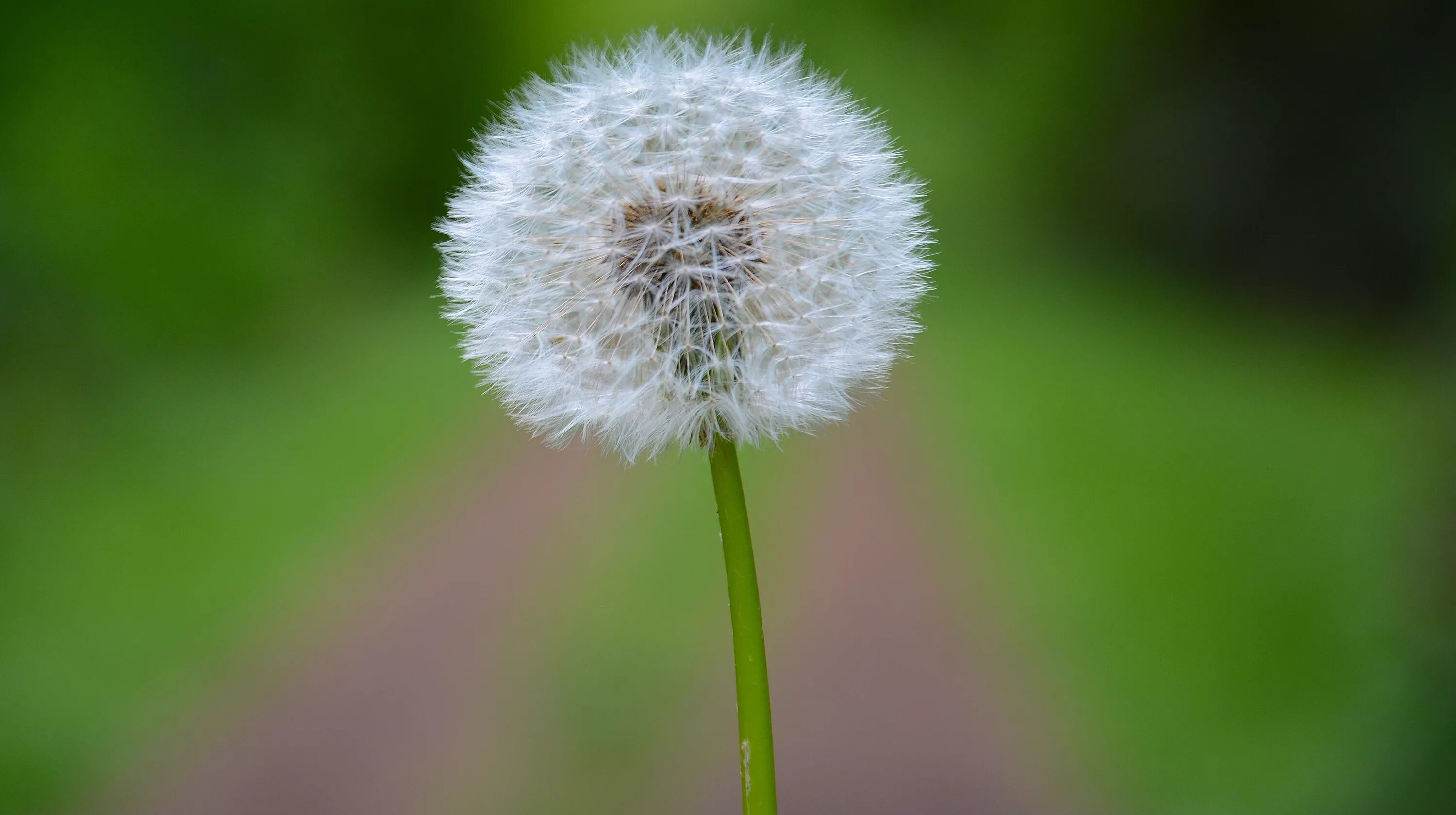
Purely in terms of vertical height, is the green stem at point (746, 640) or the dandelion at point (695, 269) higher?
the dandelion at point (695, 269)

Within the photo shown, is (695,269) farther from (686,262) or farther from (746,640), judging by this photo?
(746,640)

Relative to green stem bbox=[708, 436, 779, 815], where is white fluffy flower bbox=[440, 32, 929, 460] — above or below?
above

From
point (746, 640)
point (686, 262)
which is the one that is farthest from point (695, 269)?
point (746, 640)

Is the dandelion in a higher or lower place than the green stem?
higher

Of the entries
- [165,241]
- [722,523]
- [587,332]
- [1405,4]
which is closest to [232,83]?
[165,241]

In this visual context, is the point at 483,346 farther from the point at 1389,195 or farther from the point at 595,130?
the point at 1389,195
